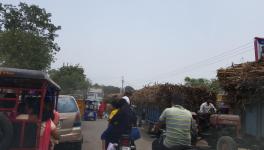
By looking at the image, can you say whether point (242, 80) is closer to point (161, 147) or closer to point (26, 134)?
point (161, 147)

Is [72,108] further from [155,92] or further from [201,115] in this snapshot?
[155,92]

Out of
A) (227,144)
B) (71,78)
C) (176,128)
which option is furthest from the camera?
(71,78)

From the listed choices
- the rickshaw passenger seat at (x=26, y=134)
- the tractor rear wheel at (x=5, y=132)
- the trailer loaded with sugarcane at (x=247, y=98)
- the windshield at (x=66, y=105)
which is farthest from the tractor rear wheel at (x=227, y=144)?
the tractor rear wheel at (x=5, y=132)

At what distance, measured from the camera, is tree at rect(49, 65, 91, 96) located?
6786 centimetres

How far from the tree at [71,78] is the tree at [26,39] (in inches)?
1122

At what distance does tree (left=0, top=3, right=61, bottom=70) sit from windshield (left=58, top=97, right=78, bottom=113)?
1631 cm

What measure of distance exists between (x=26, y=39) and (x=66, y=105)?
19466 mm

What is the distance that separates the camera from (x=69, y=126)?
1109 centimetres

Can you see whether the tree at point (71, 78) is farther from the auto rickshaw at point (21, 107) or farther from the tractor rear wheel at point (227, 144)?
the auto rickshaw at point (21, 107)

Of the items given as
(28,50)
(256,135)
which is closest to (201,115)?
(256,135)

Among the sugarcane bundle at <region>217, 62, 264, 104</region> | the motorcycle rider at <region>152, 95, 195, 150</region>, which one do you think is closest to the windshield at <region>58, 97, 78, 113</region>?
the sugarcane bundle at <region>217, 62, 264, 104</region>

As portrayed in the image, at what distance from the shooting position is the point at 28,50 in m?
29.9

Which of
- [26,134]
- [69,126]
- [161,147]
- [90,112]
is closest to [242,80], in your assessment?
[69,126]

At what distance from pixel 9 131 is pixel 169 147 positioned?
7.25 ft
